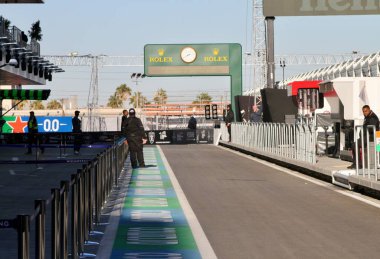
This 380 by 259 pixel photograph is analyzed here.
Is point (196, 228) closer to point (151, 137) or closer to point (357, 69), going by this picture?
point (357, 69)

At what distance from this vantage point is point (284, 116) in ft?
138

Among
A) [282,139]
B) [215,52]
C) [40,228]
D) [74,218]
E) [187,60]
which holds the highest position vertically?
[215,52]

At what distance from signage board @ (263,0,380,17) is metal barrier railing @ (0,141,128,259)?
52.3 feet

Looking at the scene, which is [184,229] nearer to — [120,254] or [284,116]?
[120,254]

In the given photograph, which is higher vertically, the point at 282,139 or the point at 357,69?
the point at 357,69

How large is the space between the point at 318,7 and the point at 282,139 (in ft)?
16.2

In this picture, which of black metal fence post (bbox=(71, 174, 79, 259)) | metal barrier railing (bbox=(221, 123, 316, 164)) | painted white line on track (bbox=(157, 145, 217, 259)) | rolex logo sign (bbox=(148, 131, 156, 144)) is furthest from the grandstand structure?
black metal fence post (bbox=(71, 174, 79, 259))

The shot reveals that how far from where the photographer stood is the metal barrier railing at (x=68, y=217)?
5879 mm

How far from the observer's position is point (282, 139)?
33219mm

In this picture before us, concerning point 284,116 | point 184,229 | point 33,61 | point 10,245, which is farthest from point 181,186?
point 33,61

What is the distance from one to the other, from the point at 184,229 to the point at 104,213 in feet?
7.87

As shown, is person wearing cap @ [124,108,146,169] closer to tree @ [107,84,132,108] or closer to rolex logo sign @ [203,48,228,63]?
rolex logo sign @ [203,48,228,63]

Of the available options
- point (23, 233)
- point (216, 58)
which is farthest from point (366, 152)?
point (216, 58)

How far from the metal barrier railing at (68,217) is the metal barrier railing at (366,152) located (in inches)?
246
